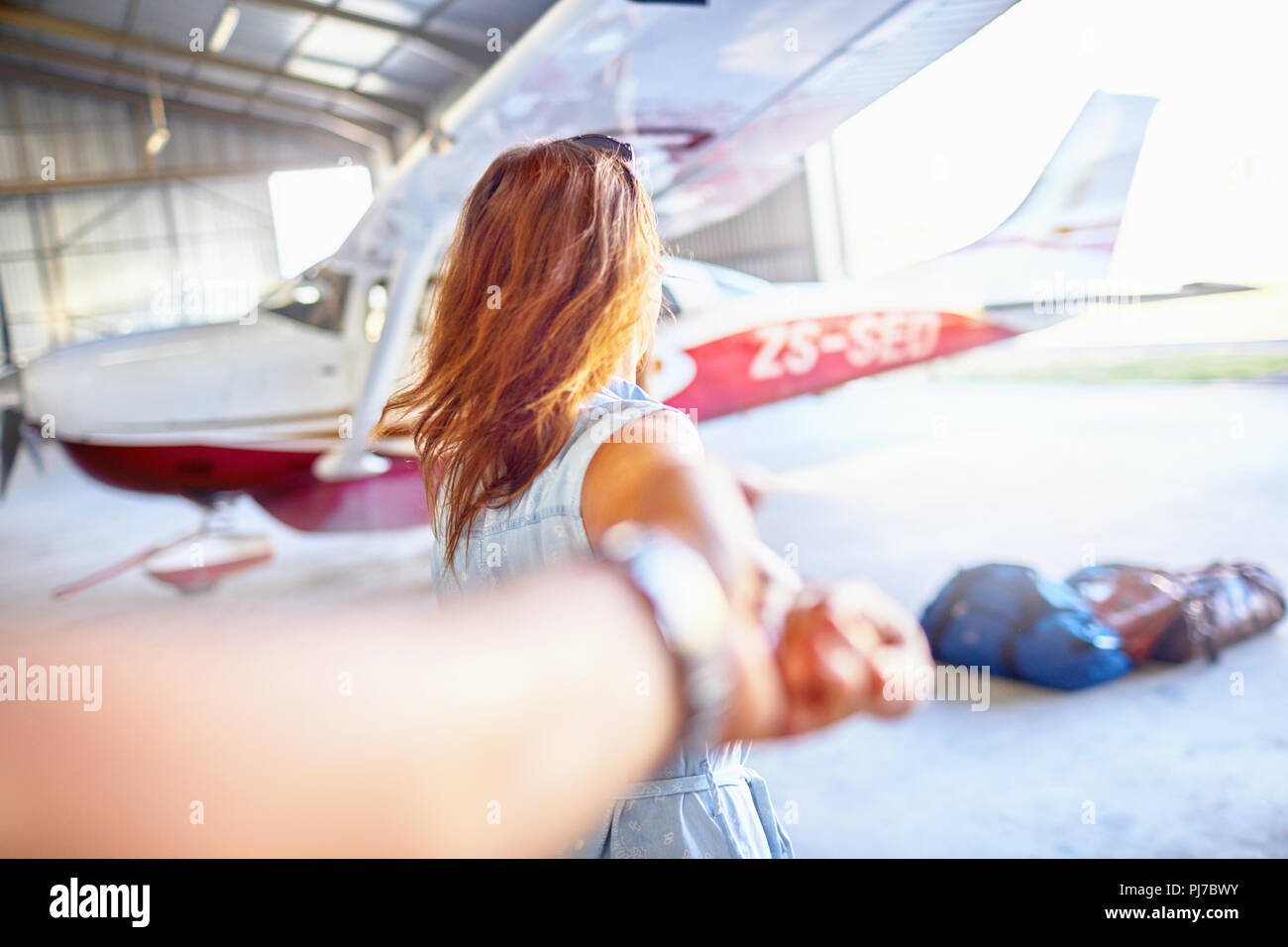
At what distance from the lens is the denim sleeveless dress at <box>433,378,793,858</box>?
0.50 m

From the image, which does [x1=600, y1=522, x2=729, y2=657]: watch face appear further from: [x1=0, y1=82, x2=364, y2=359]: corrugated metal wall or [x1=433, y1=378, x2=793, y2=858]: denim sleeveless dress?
[x1=0, y1=82, x2=364, y2=359]: corrugated metal wall

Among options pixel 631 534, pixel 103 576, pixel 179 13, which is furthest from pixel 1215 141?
pixel 179 13

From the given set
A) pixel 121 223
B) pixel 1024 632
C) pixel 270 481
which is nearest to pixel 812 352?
pixel 1024 632

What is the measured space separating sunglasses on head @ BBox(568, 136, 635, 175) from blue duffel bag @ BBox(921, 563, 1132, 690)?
1781 mm

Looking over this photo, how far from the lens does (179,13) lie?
8.05 m

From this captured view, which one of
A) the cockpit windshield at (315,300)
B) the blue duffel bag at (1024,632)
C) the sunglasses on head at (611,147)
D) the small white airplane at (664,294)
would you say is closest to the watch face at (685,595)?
the sunglasses on head at (611,147)

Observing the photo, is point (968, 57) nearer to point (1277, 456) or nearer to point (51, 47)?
point (1277, 456)

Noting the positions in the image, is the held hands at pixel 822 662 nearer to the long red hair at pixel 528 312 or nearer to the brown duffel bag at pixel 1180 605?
the long red hair at pixel 528 312

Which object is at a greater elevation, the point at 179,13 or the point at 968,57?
the point at 179,13

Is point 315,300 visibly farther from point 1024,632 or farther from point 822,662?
point 822,662

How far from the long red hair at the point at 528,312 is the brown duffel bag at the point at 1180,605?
1.97 m

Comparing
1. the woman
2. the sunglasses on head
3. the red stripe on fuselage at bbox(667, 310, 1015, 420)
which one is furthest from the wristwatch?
the red stripe on fuselage at bbox(667, 310, 1015, 420)

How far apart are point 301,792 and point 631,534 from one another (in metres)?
0.11

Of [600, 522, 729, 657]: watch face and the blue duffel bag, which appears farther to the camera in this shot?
the blue duffel bag
